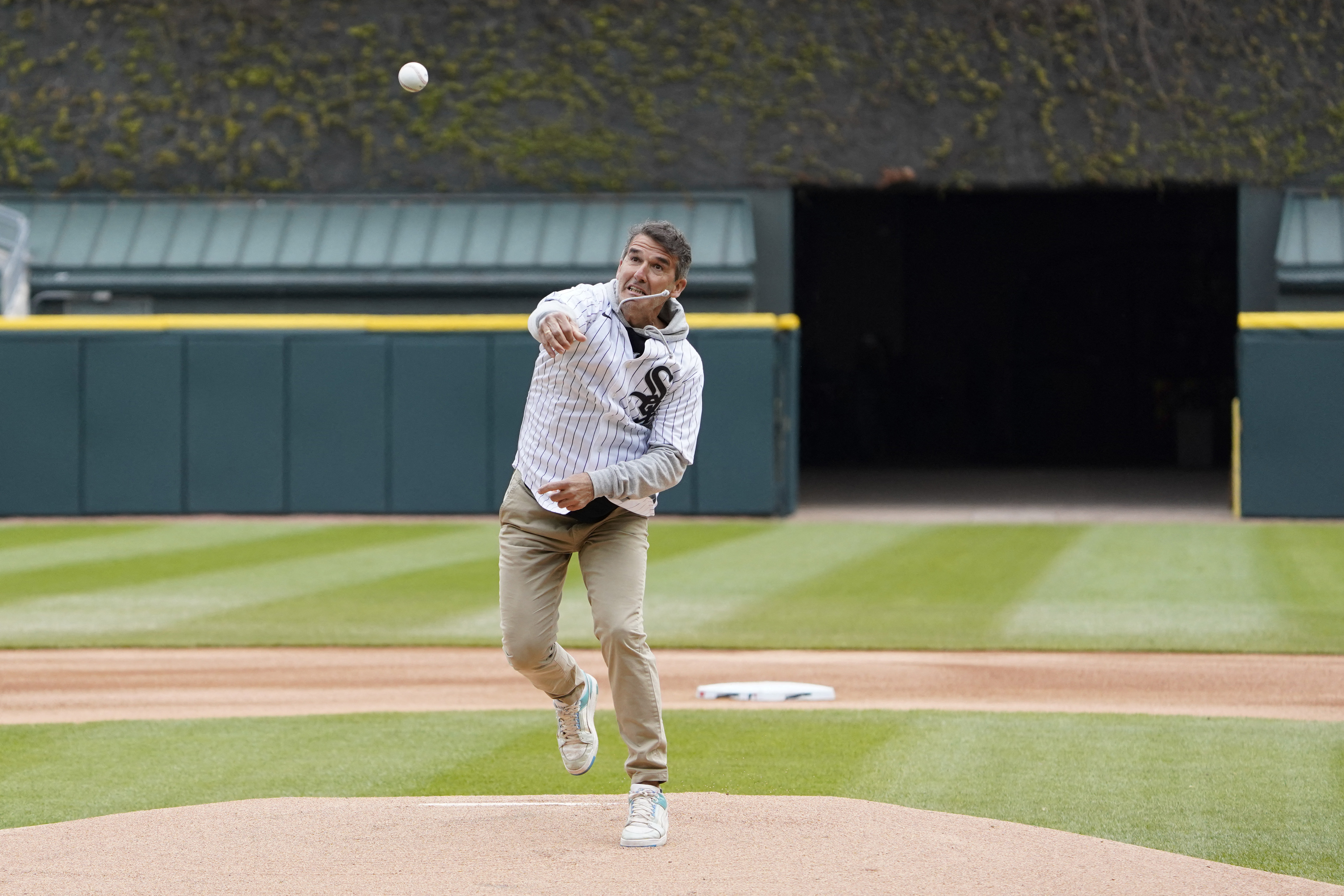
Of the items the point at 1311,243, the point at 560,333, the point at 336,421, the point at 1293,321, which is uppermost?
the point at 1311,243

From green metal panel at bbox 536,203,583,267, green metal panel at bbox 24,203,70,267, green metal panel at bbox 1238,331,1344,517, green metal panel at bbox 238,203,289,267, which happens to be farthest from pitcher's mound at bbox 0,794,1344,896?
green metal panel at bbox 24,203,70,267

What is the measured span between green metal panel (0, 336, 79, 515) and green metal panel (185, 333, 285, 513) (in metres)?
1.46

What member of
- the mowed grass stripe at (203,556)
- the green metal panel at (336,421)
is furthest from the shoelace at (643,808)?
the green metal panel at (336,421)

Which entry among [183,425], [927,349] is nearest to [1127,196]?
[927,349]

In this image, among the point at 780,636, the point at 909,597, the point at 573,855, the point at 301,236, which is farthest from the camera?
the point at 301,236

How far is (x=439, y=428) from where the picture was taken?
2150 cm

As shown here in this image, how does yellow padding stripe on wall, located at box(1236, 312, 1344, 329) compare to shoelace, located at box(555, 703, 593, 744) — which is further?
yellow padding stripe on wall, located at box(1236, 312, 1344, 329)

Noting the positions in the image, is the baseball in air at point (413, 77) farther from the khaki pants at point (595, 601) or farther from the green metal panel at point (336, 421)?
the green metal panel at point (336, 421)

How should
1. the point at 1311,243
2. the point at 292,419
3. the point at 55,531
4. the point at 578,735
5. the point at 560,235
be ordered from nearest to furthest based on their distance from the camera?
the point at 578,735 < the point at 55,531 < the point at 292,419 < the point at 1311,243 < the point at 560,235

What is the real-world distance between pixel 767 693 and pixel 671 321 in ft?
12.7

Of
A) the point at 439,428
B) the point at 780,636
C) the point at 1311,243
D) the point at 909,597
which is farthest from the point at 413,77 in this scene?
the point at 1311,243

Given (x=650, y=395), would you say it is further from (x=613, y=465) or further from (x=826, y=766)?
(x=826, y=766)

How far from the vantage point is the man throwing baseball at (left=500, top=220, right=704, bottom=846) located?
5492 mm

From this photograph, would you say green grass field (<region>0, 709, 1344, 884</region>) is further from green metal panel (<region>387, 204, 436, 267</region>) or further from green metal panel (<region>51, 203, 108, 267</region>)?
green metal panel (<region>51, 203, 108, 267</region>)
